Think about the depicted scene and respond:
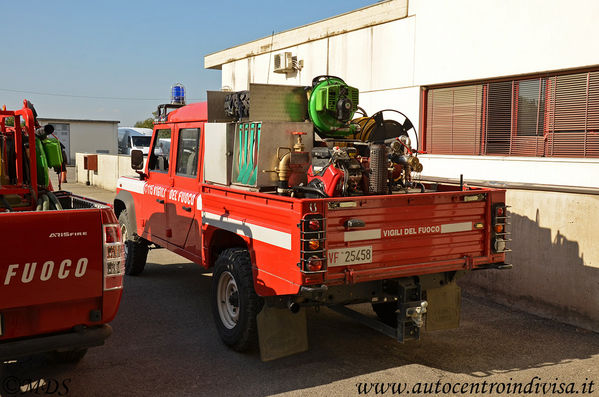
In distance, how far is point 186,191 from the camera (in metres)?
6.78

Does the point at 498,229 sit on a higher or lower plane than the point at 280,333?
higher

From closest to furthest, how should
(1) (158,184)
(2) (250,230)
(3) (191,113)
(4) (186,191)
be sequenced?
(2) (250,230) < (4) (186,191) < (3) (191,113) < (1) (158,184)

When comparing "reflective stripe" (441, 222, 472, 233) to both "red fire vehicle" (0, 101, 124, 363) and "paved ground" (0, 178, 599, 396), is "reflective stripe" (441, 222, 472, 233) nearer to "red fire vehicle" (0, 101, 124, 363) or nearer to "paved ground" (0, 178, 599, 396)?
"paved ground" (0, 178, 599, 396)

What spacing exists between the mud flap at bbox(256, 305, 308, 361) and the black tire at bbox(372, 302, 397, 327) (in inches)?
50.2

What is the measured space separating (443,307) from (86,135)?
118ft

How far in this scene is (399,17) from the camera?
9.48 metres

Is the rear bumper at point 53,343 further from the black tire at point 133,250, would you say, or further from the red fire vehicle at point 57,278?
the black tire at point 133,250

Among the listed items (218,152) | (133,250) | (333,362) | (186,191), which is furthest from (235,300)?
(133,250)

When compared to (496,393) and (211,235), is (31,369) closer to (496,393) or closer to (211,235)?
(211,235)

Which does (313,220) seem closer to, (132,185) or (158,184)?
(158,184)

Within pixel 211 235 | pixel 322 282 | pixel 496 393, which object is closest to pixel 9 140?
pixel 211 235

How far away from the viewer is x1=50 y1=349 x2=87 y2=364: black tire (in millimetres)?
4973

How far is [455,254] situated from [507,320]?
1.96 meters

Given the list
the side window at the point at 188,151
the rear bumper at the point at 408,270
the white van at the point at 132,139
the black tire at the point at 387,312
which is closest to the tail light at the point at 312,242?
the rear bumper at the point at 408,270
